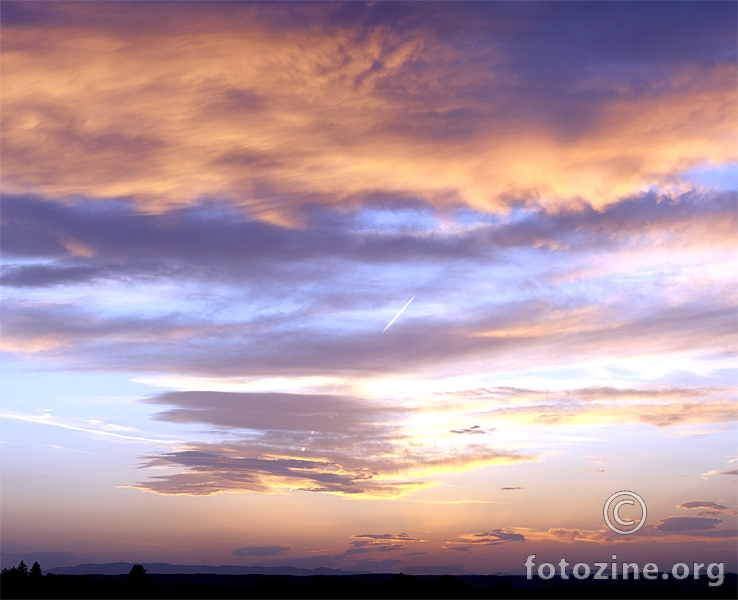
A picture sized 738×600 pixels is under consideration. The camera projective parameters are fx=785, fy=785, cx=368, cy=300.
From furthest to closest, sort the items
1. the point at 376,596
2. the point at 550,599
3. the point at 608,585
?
the point at 608,585 → the point at 376,596 → the point at 550,599

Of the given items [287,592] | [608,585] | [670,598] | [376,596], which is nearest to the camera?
[670,598]

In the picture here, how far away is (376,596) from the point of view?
544ft

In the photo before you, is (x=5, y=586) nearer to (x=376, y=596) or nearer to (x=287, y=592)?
(x=287, y=592)

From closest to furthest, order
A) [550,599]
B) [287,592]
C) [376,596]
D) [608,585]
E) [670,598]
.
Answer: [670,598], [550,599], [376,596], [287,592], [608,585]

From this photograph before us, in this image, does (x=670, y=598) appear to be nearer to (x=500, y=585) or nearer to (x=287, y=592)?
(x=500, y=585)

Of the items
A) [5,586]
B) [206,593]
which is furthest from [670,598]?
[5,586]

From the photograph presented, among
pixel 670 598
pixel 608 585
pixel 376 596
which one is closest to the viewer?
pixel 670 598

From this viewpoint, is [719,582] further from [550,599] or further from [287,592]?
[287,592]

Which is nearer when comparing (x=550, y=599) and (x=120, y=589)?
(x=550, y=599)

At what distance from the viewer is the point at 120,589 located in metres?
173

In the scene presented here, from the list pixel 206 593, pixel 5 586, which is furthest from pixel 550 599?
pixel 5 586

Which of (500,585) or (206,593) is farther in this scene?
(500,585)

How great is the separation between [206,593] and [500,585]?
239 feet

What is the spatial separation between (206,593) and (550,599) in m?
80.1
